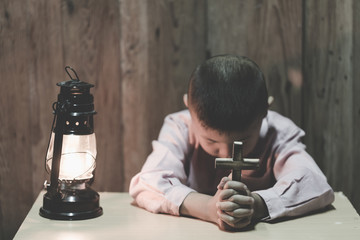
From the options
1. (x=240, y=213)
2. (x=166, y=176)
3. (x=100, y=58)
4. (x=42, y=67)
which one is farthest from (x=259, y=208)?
(x=42, y=67)

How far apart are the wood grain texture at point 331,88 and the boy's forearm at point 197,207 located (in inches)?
27.5

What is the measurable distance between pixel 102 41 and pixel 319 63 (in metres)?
0.83

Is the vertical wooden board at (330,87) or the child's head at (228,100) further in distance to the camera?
the vertical wooden board at (330,87)

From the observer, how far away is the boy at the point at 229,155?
1514mm

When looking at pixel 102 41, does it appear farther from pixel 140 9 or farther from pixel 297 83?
pixel 297 83

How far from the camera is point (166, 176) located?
67.1 inches

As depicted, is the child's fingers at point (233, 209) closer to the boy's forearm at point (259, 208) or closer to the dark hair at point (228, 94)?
the boy's forearm at point (259, 208)

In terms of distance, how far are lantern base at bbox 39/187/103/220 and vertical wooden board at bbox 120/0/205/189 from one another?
1.80ft

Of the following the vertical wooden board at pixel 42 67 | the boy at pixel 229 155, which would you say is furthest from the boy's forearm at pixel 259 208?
the vertical wooden board at pixel 42 67

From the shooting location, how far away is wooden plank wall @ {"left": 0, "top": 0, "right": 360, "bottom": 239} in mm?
2037

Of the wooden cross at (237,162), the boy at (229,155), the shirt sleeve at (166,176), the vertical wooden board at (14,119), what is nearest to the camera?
the wooden cross at (237,162)

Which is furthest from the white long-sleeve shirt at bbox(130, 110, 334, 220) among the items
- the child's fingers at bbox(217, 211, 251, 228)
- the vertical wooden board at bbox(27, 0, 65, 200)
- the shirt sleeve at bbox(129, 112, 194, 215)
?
the vertical wooden board at bbox(27, 0, 65, 200)

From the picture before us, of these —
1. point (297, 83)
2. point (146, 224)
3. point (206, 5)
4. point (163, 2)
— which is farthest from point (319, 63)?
point (146, 224)

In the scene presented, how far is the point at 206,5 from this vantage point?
6.80ft
